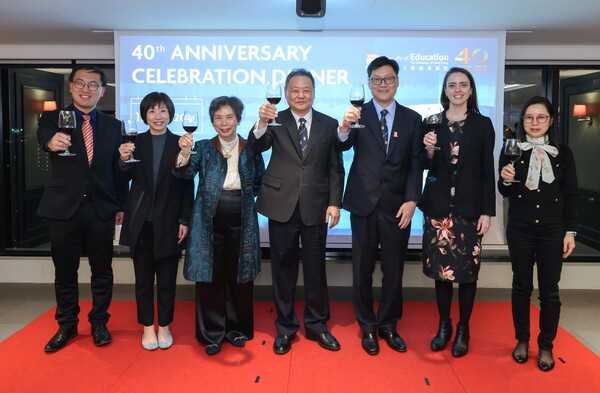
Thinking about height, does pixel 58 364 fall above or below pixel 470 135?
below

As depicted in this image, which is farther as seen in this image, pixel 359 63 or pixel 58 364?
pixel 359 63

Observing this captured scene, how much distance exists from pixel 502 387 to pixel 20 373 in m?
2.86

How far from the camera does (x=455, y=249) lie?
123 inches

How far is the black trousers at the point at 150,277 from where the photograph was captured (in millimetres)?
3162

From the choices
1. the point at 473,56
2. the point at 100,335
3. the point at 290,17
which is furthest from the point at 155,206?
the point at 473,56

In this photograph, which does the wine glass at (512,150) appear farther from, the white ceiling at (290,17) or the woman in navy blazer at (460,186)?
the white ceiling at (290,17)

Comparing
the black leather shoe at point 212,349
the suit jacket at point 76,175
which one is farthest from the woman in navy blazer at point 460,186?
the suit jacket at point 76,175

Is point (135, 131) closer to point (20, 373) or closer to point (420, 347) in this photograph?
point (20, 373)

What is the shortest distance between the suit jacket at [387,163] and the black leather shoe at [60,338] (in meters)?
2.14

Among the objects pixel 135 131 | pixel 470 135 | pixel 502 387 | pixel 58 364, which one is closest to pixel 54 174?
pixel 135 131

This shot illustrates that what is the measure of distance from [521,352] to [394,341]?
80 cm

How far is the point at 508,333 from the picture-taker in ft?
12.1

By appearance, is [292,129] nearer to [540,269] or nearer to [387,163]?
[387,163]

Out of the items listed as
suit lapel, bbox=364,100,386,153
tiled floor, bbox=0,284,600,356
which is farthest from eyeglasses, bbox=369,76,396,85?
tiled floor, bbox=0,284,600,356
